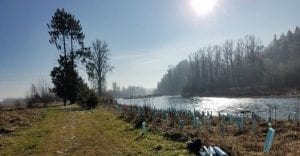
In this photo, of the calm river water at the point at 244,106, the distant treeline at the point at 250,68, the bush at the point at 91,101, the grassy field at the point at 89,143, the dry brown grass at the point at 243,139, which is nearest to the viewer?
the dry brown grass at the point at 243,139

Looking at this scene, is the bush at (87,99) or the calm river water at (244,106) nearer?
the calm river water at (244,106)

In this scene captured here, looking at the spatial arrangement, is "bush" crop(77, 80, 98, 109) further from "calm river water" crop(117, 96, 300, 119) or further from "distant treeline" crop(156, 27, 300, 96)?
"distant treeline" crop(156, 27, 300, 96)

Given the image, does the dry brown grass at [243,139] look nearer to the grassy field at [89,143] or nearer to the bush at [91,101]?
the grassy field at [89,143]

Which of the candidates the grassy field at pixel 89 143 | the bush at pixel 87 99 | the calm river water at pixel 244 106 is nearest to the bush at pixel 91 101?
the bush at pixel 87 99

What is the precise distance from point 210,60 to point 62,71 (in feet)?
206

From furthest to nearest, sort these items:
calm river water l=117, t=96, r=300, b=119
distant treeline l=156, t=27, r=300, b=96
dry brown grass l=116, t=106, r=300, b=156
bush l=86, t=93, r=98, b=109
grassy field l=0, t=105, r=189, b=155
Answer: distant treeline l=156, t=27, r=300, b=96, bush l=86, t=93, r=98, b=109, calm river water l=117, t=96, r=300, b=119, grassy field l=0, t=105, r=189, b=155, dry brown grass l=116, t=106, r=300, b=156

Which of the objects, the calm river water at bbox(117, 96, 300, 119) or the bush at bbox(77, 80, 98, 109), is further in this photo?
the bush at bbox(77, 80, 98, 109)

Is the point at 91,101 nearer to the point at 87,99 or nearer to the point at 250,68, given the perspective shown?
the point at 87,99

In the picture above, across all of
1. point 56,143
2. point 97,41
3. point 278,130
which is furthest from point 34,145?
point 97,41

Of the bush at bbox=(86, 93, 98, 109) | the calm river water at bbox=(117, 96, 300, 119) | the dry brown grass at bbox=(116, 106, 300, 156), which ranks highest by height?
the bush at bbox=(86, 93, 98, 109)

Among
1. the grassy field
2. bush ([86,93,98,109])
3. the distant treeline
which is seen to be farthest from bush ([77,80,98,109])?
the distant treeline

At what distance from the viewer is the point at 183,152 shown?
290 inches

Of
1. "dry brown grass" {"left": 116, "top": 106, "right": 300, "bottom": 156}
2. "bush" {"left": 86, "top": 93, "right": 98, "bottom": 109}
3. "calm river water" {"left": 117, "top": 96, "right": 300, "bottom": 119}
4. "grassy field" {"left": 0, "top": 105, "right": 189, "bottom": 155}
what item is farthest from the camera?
"bush" {"left": 86, "top": 93, "right": 98, "bottom": 109}

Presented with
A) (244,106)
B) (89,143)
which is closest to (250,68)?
(244,106)
